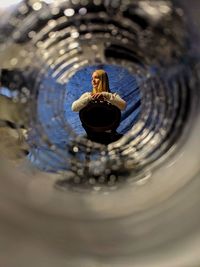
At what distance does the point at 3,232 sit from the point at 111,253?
93 mm

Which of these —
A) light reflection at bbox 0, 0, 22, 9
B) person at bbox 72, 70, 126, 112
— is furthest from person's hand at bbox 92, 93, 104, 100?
light reflection at bbox 0, 0, 22, 9

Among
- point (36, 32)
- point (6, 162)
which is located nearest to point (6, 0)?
point (36, 32)

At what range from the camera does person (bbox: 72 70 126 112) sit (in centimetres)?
56

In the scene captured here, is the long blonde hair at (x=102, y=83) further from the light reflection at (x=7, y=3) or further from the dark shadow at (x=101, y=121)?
the light reflection at (x=7, y=3)

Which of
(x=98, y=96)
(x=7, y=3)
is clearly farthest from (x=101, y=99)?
(x=7, y=3)

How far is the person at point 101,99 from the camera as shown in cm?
52

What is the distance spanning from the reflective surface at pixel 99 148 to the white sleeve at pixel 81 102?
3cm

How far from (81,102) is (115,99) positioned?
0.17ft

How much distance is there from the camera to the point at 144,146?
19.9 inches

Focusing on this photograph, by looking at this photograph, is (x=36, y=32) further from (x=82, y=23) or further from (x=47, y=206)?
(x=47, y=206)

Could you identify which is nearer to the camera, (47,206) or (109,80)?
(47,206)

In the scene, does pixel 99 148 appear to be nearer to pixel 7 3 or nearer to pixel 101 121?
pixel 101 121

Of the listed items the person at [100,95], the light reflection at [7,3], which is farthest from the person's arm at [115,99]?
the light reflection at [7,3]

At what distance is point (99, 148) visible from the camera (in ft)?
1.69
